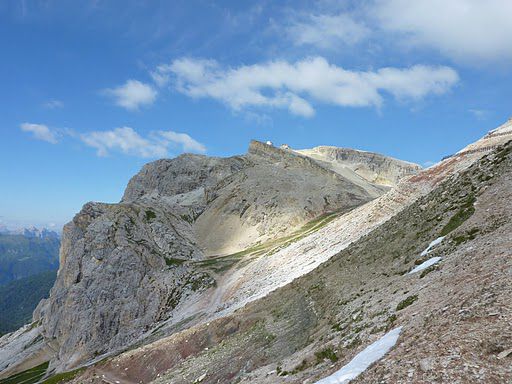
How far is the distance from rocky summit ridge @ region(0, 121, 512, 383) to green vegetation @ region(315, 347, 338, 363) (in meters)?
0.11

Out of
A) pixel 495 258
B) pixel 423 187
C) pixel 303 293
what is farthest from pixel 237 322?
pixel 423 187

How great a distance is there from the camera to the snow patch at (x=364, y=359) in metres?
15.1

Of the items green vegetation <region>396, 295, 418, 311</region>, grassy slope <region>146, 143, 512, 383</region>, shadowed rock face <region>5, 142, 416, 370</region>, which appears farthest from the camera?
shadowed rock face <region>5, 142, 416, 370</region>

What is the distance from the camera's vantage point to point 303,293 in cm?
4206

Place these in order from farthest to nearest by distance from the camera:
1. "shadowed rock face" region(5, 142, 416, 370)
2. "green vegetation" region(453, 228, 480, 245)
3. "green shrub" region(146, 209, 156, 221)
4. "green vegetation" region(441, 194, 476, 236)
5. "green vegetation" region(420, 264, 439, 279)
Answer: "green shrub" region(146, 209, 156, 221) → "shadowed rock face" region(5, 142, 416, 370) → "green vegetation" region(441, 194, 476, 236) → "green vegetation" region(453, 228, 480, 245) → "green vegetation" region(420, 264, 439, 279)

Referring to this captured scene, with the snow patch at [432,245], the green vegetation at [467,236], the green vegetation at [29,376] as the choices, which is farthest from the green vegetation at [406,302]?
the green vegetation at [29,376]

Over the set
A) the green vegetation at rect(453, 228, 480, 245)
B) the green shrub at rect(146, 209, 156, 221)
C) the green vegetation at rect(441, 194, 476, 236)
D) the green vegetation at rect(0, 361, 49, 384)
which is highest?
the green shrub at rect(146, 209, 156, 221)

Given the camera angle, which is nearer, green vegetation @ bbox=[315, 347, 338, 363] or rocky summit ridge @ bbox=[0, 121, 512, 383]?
green vegetation @ bbox=[315, 347, 338, 363]

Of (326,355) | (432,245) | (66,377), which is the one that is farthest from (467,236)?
(66,377)

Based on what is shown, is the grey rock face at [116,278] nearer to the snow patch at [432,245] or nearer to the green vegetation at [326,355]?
the snow patch at [432,245]

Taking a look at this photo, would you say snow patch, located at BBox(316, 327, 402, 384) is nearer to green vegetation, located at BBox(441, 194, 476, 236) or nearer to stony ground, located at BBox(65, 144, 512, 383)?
stony ground, located at BBox(65, 144, 512, 383)

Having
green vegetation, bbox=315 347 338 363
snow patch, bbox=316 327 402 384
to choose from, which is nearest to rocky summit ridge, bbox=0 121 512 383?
green vegetation, bbox=315 347 338 363

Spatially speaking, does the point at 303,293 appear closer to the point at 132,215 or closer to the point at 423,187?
the point at 423,187

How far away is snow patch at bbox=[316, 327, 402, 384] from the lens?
15108 millimetres
